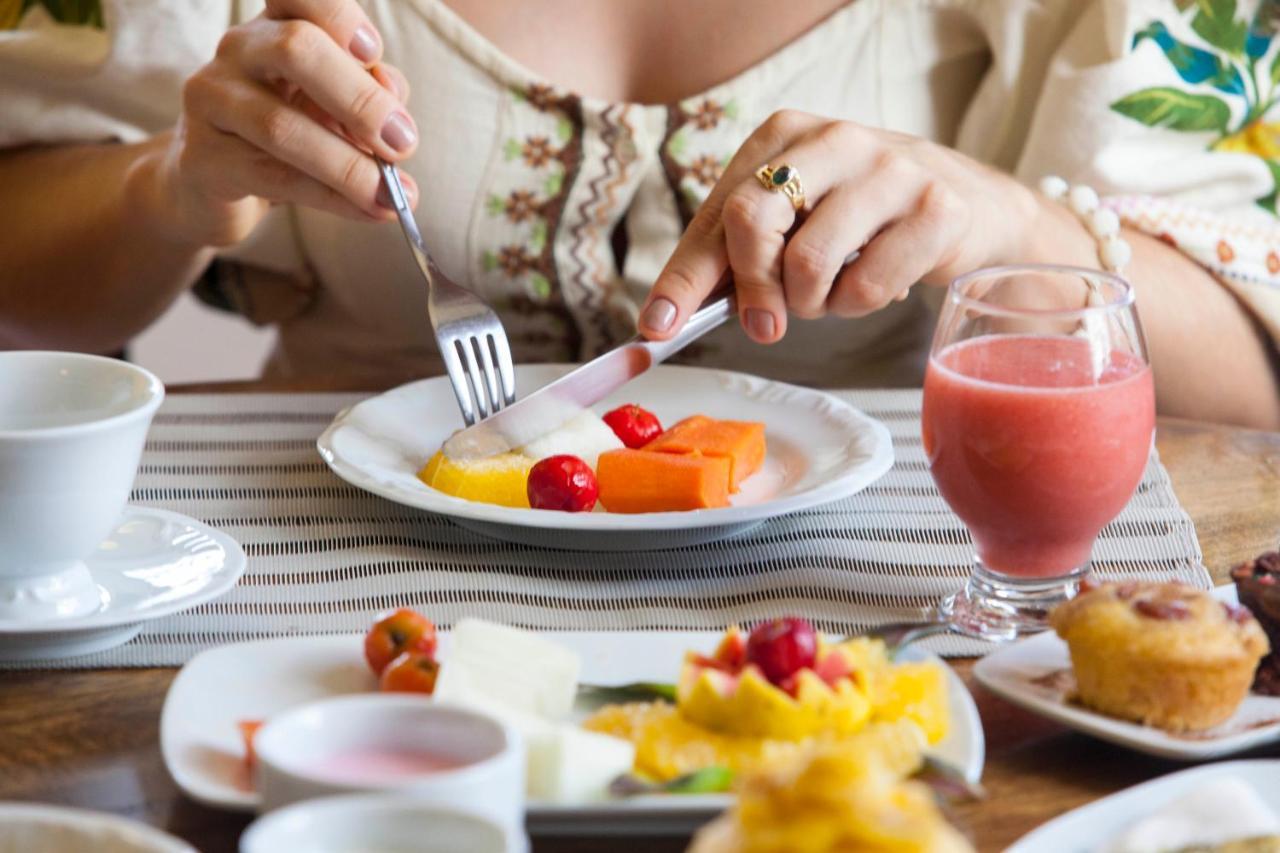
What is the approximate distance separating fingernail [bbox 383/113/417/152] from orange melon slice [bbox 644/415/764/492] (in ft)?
1.07

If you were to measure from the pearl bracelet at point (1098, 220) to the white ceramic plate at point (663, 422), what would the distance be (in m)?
0.39

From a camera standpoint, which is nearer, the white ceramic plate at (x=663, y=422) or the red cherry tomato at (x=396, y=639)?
the red cherry tomato at (x=396, y=639)

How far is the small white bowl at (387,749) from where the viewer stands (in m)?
0.61

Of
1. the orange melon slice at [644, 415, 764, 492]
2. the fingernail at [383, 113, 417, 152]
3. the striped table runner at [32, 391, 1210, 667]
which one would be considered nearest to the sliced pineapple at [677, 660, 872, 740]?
the striped table runner at [32, 391, 1210, 667]

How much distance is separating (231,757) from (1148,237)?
1243 mm

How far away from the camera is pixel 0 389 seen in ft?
3.14

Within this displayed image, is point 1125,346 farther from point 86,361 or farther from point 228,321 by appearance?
point 228,321

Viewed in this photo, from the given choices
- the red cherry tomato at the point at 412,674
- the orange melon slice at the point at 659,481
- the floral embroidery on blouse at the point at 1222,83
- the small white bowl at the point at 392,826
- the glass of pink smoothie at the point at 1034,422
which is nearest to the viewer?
the small white bowl at the point at 392,826

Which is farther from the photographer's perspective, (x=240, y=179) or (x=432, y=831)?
(x=240, y=179)

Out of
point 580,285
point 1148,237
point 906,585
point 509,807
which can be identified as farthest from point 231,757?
point 1148,237

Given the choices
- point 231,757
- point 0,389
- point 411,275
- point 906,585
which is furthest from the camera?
point 411,275

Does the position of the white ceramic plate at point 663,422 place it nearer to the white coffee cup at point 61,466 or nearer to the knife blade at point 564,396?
the knife blade at point 564,396

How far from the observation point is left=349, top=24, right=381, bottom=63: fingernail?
1.28 m

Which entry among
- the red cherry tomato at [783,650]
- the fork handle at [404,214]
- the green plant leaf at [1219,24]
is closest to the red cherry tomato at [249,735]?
the red cherry tomato at [783,650]
